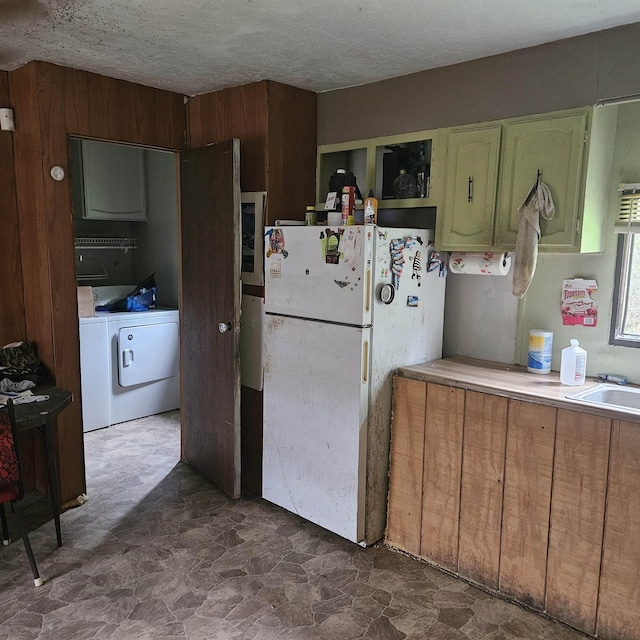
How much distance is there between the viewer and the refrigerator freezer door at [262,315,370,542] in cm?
263

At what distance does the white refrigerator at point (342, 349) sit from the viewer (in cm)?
258

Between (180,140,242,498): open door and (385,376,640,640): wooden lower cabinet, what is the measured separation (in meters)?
1.03

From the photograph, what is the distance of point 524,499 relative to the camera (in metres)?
2.28

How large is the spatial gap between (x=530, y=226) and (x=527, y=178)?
23 cm

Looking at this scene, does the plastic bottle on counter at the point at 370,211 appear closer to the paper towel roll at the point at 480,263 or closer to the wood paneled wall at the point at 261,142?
the paper towel roll at the point at 480,263

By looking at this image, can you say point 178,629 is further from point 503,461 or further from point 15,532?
point 503,461

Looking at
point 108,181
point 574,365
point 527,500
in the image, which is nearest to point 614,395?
point 574,365

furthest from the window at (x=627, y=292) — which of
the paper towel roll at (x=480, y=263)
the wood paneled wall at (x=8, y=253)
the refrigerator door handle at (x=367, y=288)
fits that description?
the wood paneled wall at (x=8, y=253)

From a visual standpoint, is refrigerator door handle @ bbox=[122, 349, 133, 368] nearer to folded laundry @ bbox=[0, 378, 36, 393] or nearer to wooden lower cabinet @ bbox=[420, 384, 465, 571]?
folded laundry @ bbox=[0, 378, 36, 393]

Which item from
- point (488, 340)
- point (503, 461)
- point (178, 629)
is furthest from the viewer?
point (488, 340)

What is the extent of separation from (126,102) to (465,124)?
6.13 feet

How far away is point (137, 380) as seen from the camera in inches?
175

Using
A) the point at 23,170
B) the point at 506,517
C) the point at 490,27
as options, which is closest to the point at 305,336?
the point at 506,517

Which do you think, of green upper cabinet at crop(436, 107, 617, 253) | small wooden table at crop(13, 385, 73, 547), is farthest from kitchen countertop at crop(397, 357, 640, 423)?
small wooden table at crop(13, 385, 73, 547)
